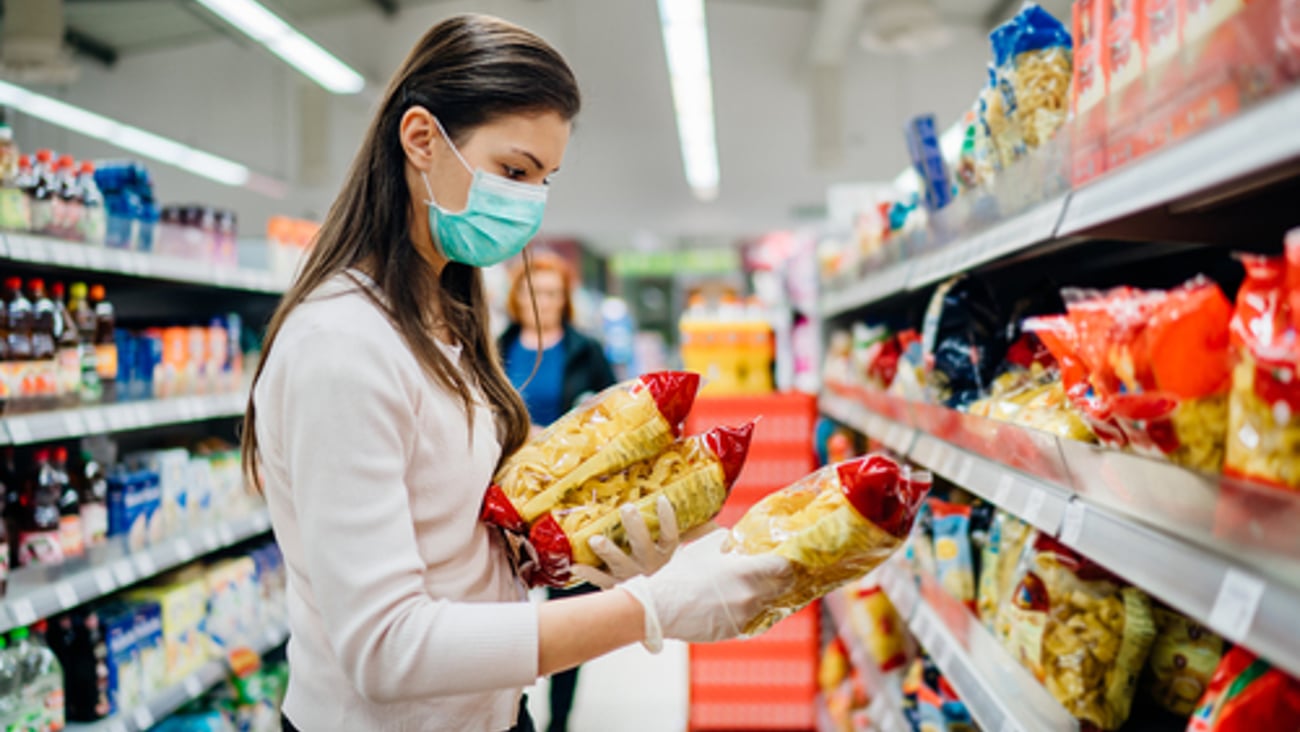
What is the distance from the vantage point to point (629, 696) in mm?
4348

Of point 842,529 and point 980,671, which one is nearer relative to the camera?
point 842,529

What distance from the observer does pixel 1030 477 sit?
1.36m

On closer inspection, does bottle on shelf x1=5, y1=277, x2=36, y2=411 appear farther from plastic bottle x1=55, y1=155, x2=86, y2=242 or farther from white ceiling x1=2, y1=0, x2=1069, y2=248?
white ceiling x1=2, y1=0, x2=1069, y2=248

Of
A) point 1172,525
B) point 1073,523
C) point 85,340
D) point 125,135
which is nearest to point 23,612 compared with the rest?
point 85,340

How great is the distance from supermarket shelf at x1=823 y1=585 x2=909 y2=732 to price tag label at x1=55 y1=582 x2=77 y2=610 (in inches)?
80.5

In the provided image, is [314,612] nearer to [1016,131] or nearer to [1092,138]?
[1092,138]

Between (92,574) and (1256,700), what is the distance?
8.11 feet

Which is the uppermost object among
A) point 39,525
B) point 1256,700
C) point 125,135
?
point 125,135

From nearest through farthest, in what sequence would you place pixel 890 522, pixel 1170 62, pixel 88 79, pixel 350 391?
pixel 1170 62, pixel 350 391, pixel 890 522, pixel 88 79

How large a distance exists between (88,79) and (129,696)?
449 inches

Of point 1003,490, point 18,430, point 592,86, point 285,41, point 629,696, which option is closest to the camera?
point 1003,490

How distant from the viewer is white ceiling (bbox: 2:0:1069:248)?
10.4 m

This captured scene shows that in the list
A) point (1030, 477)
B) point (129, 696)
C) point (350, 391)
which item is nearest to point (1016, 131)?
point (1030, 477)

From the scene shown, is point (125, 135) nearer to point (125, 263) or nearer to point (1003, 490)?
point (125, 263)
